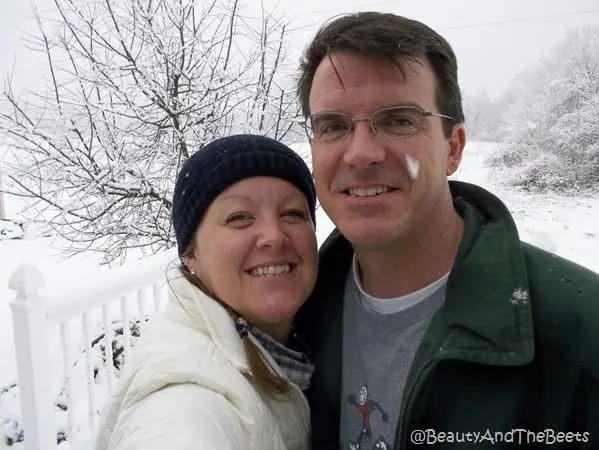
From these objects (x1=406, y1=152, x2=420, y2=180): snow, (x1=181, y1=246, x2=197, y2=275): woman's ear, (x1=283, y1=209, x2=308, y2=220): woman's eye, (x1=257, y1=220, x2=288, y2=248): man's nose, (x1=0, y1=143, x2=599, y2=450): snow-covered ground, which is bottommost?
(x1=0, y1=143, x2=599, y2=450): snow-covered ground

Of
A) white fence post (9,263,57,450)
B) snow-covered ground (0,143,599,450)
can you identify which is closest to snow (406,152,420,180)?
white fence post (9,263,57,450)

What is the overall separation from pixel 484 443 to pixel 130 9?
6357 mm

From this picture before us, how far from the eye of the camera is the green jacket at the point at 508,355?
3.29ft

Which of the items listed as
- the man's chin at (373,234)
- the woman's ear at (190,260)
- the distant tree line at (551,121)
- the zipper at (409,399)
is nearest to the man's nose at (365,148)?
the man's chin at (373,234)

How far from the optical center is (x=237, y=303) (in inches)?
57.4

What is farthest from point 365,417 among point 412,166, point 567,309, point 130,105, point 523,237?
point 523,237

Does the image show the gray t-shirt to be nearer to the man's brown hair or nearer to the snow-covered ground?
the man's brown hair

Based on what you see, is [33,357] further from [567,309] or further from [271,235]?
[567,309]

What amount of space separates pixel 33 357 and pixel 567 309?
286cm

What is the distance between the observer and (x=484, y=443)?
3.41 ft

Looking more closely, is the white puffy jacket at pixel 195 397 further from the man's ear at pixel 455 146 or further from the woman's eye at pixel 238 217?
the man's ear at pixel 455 146

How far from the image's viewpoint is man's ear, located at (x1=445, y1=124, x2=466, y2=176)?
147 centimetres

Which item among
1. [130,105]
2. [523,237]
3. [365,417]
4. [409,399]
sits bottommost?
[523,237]

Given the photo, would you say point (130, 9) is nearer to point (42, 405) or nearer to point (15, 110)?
point (15, 110)
